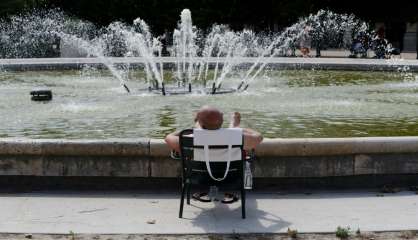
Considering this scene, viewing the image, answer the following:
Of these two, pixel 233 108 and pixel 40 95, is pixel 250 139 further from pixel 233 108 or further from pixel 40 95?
pixel 40 95

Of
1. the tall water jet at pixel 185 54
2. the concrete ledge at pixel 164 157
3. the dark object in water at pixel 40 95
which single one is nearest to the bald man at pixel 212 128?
the concrete ledge at pixel 164 157

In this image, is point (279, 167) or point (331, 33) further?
point (331, 33)

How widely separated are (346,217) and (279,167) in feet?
3.74

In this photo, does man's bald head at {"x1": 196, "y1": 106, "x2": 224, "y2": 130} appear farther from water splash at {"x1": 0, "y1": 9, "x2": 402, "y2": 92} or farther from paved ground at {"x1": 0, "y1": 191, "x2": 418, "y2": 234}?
water splash at {"x1": 0, "y1": 9, "x2": 402, "y2": 92}

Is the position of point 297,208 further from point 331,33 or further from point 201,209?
point 331,33

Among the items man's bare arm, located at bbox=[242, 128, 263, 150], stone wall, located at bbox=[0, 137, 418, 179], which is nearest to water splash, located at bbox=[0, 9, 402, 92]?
stone wall, located at bbox=[0, 137, 418, 179]

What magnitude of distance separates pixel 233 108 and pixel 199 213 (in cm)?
680

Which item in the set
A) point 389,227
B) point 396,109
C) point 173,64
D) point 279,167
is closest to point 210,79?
point 173,64

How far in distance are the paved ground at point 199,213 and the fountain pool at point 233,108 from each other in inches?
110

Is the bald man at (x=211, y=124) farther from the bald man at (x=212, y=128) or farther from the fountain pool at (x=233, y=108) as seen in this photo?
the fountain pool at (x=233, y=108)

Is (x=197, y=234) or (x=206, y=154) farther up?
(x=206, y=154)

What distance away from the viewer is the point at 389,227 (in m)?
6.38

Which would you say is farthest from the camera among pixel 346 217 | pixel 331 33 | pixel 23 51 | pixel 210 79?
pixel 331 33

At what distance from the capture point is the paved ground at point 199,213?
635 centimetres
